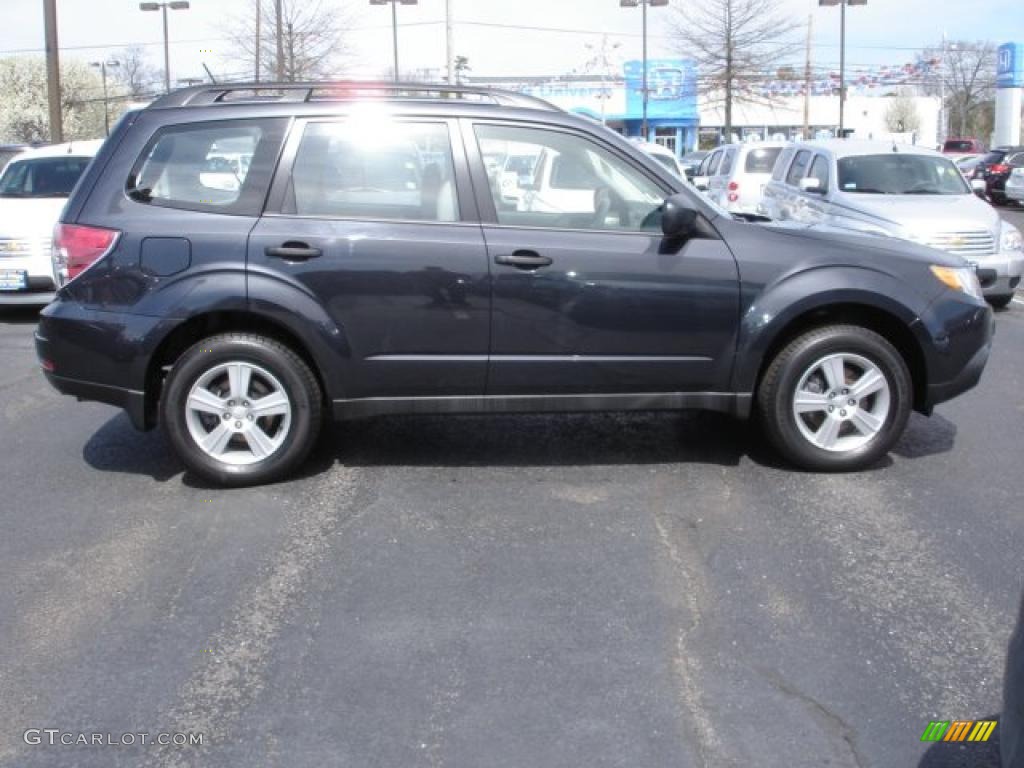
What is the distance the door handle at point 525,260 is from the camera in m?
5.26

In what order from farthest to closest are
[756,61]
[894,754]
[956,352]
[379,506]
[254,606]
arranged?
[756,61] < [956,352] < [379,506] < [254,606] < [894,754]

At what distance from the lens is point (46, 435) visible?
6598mm

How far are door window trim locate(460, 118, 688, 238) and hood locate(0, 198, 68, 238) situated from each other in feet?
21.1

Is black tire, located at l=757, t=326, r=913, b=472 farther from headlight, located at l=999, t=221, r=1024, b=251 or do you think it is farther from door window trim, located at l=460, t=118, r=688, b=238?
headlight, located at l=999, t=221, r=1024, b=251

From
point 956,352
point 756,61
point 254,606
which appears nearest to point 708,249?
point 956,352

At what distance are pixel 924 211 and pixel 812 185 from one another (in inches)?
63.9

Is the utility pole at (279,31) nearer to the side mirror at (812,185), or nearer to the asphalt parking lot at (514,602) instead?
the side mirror at (812,185)

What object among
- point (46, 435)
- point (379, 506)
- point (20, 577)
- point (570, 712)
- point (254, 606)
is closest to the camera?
point (570, 712)

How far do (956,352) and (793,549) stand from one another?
5.49 ft

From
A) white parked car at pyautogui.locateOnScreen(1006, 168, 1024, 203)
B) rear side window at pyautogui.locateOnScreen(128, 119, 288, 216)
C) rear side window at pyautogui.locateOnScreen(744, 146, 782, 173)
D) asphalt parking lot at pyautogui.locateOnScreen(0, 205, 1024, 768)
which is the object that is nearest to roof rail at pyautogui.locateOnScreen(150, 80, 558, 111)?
rear side window at pyautogui.locateOnScreen(128, 119, 288, 216)

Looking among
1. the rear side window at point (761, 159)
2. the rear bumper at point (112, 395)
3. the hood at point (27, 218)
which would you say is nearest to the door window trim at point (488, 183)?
the rear bumper at point (112, 395)

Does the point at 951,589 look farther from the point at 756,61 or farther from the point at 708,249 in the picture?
the point at 756,61

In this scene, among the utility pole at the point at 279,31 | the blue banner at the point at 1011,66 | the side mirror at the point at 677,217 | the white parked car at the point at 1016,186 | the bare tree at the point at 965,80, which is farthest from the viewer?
the bare tree at the point at 965,80

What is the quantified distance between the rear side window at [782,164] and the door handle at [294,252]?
33.8 ft
